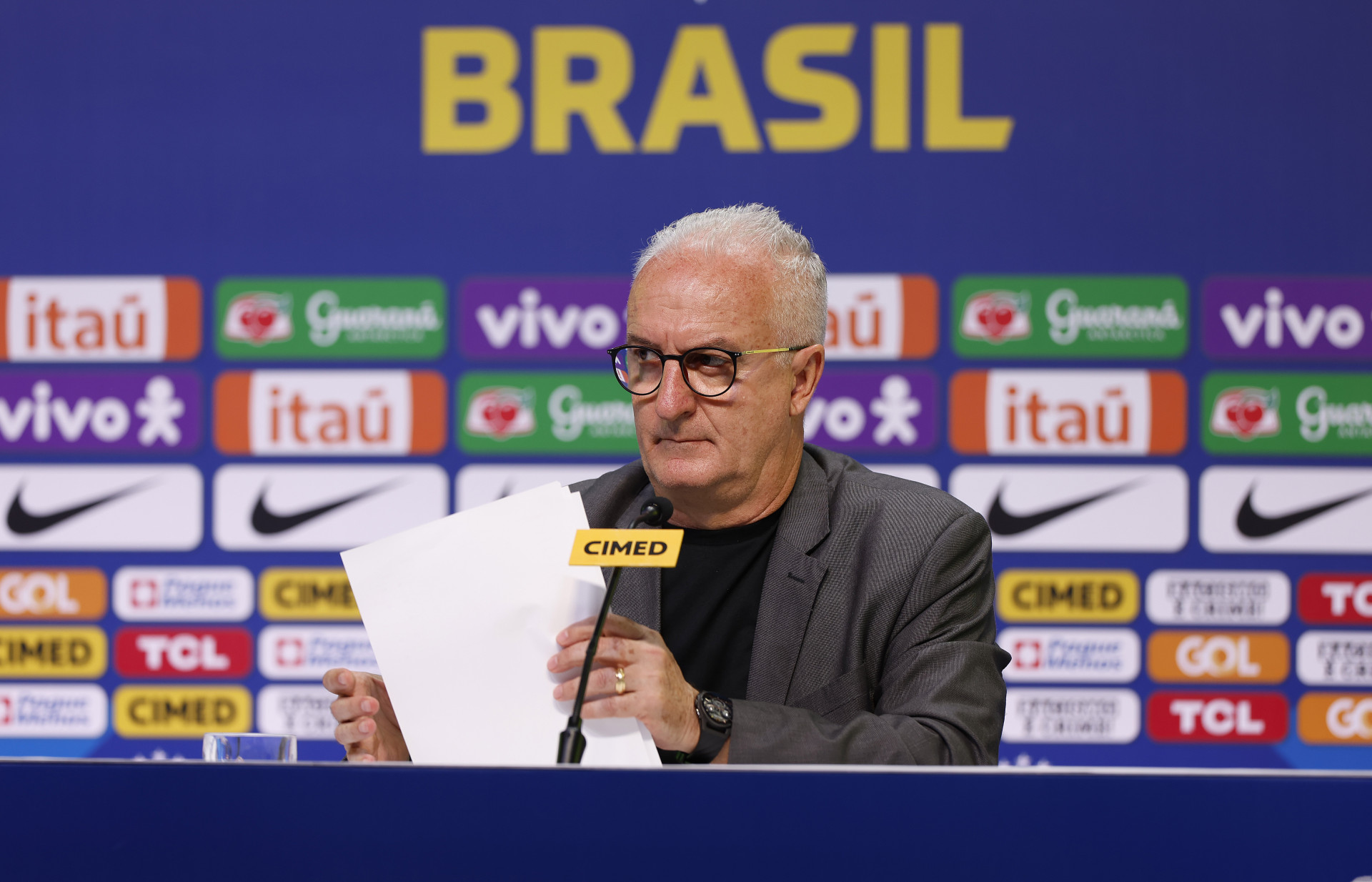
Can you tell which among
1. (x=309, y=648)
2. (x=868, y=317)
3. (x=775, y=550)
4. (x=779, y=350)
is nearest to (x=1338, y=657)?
(x=868, y=317)

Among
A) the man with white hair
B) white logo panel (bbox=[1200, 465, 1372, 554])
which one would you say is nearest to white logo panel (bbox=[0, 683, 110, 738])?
the man with white hair

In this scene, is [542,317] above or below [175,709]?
above

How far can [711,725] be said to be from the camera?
3.62ft

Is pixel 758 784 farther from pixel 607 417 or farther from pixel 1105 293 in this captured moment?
pixel 1105 293

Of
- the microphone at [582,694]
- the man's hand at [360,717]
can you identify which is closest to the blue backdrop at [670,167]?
the man's hand at [360,717]

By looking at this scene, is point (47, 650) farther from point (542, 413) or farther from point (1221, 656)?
point (1221, 656)

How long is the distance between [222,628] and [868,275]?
2.05 m

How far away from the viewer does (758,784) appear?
2.16ft

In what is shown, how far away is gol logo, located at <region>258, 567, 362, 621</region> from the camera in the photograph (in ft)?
9.56

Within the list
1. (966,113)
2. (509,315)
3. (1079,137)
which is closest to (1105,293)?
(1079,137)

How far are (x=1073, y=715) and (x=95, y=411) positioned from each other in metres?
2.84

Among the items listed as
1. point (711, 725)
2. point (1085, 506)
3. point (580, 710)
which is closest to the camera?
point (580, 710)

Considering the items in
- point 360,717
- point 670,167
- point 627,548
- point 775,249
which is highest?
point 670,167

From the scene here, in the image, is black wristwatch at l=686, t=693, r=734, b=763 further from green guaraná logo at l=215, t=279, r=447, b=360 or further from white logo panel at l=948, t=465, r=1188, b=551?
green guaraná logo at l=215, t=279, r=447, b=360
